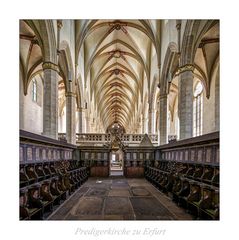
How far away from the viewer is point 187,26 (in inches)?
397

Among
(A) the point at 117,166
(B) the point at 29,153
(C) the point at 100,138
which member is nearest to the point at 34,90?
(C) the point at 100,138

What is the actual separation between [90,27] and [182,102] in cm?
909

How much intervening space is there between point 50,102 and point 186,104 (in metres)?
6.64

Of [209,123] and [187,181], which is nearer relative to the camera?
[187,181]

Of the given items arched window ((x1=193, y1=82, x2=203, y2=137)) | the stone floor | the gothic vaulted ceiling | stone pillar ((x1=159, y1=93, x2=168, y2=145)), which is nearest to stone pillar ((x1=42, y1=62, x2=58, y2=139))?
the stone floor

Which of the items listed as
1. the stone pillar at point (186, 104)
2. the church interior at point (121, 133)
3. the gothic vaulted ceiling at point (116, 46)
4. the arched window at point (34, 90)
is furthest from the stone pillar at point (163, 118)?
the arched window at point (34, 90)

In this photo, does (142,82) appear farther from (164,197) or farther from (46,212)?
(46,212)

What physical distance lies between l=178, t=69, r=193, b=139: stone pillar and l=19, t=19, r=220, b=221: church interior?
0.05m

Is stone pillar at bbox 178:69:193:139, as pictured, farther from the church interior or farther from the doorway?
the doorway

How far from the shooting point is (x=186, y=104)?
10289mm

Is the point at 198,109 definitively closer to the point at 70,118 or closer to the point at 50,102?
the point at 70,118

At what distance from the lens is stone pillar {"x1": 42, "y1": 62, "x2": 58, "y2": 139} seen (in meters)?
10.3

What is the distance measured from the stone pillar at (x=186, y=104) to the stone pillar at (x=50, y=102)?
626 centimetres
